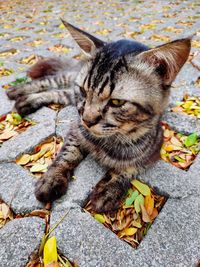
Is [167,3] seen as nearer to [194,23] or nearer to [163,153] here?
[194,23]

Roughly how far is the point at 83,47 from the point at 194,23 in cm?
322

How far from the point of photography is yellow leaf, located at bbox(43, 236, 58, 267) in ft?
3.50

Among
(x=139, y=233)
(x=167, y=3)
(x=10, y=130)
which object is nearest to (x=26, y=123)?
(x=10, y=130)

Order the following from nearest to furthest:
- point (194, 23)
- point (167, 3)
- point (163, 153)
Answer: point (163, 153), point (194, 23), point (167, 3)

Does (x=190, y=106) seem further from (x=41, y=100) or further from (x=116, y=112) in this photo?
(x=41, y=100)

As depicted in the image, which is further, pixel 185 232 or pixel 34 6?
pixel 34 6

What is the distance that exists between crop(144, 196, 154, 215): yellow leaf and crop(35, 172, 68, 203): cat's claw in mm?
460

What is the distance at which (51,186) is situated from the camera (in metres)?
1.32

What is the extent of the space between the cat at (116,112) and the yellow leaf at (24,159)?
0.72ft

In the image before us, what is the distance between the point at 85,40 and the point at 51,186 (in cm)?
87

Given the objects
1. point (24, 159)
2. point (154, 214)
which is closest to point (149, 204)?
point (154, 214)

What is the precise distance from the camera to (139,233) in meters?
1.23

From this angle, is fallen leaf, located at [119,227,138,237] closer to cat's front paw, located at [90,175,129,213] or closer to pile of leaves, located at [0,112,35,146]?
cat's front paw, located at [90,175,129,213]

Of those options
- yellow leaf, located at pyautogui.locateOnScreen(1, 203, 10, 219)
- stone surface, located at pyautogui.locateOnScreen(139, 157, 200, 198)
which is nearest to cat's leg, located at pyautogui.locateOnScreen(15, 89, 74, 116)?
yellow leaf, located at pyautogui.locateOnScreen(1, 203, 10, 219)
